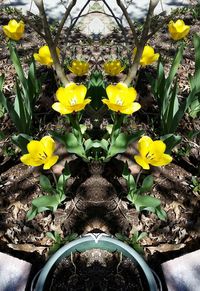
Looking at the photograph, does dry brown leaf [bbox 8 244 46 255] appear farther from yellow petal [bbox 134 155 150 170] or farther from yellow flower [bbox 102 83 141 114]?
yellow flower [bbox 102 83 141 114]

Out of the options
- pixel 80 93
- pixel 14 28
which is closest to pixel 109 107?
pixel 80 93

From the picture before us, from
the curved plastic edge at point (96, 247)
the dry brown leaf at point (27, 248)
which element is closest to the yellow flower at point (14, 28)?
the dry brown leaf at point (27, 248)

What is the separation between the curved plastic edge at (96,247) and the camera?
5.67 feet

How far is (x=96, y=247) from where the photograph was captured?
2.02 metres

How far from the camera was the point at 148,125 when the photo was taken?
117 inches

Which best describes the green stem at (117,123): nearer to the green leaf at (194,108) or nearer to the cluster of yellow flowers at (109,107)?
the cluster of yellow flowers at (109,107)

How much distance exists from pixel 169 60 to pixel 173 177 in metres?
1.62

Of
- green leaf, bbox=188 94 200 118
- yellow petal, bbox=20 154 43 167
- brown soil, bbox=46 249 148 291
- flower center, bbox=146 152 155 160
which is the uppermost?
yellow petal, bbox=20 154 43 167

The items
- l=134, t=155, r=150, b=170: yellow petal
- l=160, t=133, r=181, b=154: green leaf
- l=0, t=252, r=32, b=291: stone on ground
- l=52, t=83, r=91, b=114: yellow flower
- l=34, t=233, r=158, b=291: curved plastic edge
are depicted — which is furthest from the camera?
l=160, t=133, r=181, b=154: green leaf

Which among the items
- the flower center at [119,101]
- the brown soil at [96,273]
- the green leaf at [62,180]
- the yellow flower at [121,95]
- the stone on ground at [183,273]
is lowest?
the brown soil at [96,273]

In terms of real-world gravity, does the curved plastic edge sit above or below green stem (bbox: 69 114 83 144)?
below

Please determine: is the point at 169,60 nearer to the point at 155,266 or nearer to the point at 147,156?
the point at 147,156

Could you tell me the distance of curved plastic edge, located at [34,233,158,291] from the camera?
173 cm

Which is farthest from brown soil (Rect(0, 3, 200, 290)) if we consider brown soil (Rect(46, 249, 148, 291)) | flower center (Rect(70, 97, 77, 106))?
flower center (Rect(70, 97, 77, 106))
